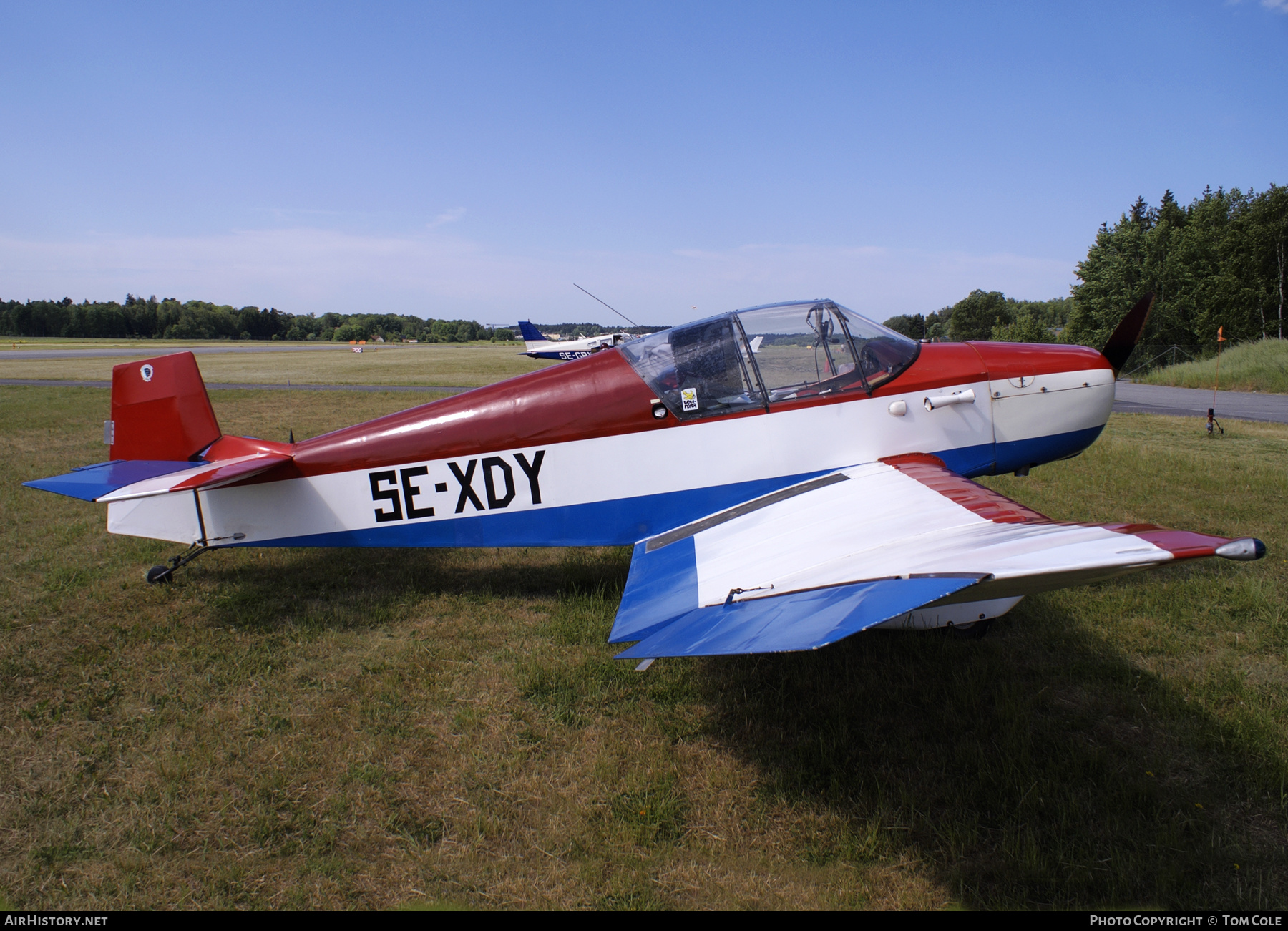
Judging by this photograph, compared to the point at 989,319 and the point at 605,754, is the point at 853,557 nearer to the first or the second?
the point at 605,754

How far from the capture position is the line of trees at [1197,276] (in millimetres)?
35594

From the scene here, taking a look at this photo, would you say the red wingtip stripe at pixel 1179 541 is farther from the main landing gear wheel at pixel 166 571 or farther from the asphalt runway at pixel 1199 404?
the asphalt runway at pixel 1199 404

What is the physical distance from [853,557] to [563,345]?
143 ft

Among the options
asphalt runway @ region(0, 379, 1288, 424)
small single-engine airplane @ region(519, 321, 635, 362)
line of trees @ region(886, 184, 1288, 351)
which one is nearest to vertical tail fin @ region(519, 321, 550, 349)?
small single-engine airplane @ region(519, 321, 635, 362)

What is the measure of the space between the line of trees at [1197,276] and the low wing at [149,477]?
39.6 m

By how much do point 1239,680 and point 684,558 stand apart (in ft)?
9.91

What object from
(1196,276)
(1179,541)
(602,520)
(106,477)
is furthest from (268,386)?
(1196,276)

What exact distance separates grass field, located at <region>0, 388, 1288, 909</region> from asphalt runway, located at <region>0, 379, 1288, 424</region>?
6461mm

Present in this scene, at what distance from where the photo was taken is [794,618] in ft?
8.18

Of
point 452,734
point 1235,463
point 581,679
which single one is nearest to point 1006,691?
point 581,679

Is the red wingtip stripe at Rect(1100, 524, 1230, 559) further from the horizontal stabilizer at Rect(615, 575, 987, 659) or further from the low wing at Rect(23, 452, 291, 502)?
the low wing at Rect(23, 452, 291, 502)

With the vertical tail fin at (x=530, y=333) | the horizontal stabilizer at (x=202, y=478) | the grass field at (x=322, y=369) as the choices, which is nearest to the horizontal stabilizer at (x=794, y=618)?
the horizontal stabilizer at (x=202, y=478)

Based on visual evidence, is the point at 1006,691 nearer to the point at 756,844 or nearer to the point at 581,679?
the point at 756,844
